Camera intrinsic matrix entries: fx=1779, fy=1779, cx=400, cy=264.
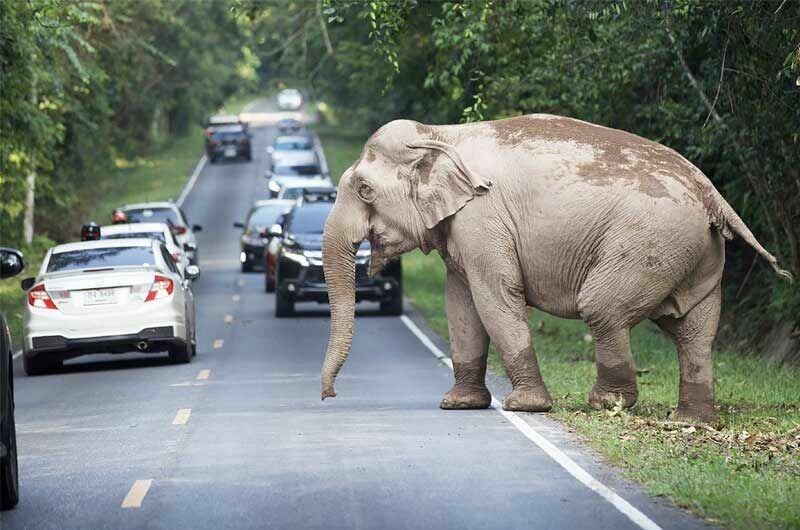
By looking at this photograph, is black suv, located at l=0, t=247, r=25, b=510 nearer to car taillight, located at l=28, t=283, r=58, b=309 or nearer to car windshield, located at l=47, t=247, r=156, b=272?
car taillight, located at l=28, t=283, r=58, b=309

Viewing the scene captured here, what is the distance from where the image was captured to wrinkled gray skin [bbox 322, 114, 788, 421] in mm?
15008

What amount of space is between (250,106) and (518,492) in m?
161

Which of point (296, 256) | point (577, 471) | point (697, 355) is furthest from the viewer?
point (296, 256)

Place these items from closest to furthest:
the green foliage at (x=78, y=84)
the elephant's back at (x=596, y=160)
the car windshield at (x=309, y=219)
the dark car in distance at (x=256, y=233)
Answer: the elephant's back at (x=596, y=160) < the green foliage at (x=78, y=84) < the car windshield at (x=309, y=219) < the dark car in distance at (x=256, y=233)

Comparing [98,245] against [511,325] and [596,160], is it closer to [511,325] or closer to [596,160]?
[511,325]

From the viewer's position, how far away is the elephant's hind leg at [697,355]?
14.9 meters

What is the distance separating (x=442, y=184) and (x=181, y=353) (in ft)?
25.4

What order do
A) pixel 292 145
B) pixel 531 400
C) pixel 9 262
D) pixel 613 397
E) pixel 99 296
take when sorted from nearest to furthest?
pixel 9 262 < pixel 613 397 < pixel 531 400 < pixel 99 296 < pixel 292 145

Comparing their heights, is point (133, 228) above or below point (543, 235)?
below

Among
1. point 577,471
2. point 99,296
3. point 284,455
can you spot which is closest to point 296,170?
point 99,296

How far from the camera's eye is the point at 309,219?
31219 millimetres

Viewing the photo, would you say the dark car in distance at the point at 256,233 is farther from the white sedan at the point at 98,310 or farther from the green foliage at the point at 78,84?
the white sedan at the point at 98,310

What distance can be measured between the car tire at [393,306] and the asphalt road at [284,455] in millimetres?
7446

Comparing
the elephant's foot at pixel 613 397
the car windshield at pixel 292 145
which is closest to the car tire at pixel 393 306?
the elephant's foot at pixel 613 397
